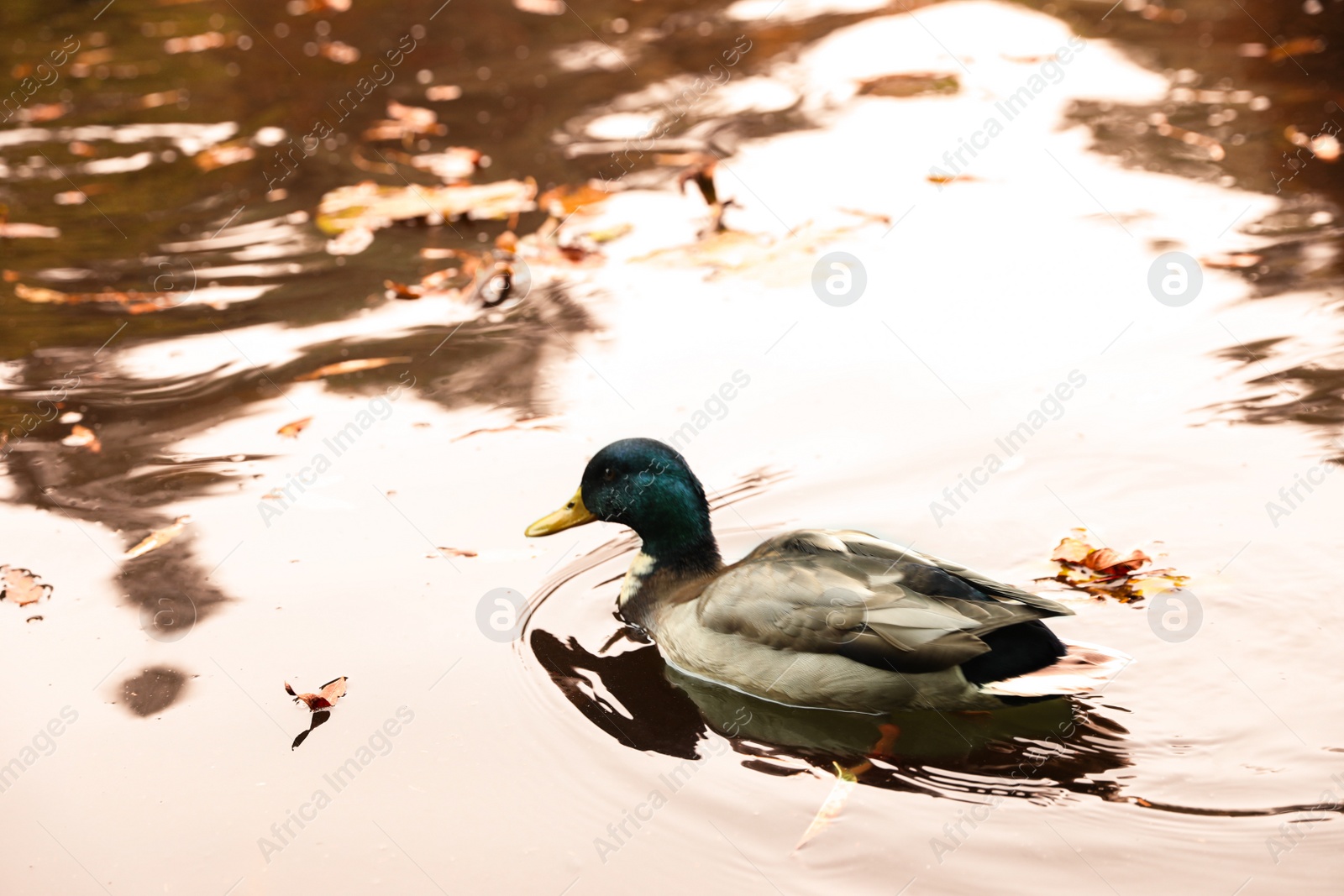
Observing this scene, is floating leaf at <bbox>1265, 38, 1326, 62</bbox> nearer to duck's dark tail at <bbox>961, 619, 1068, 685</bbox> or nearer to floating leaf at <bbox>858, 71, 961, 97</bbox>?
floating leaf at <bbox>858, 71, 961, 97</bbox>

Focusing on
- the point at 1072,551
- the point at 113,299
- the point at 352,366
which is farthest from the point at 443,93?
the point at 1072,551

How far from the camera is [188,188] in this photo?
8547 millimetres

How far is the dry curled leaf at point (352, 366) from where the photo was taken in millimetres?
6543

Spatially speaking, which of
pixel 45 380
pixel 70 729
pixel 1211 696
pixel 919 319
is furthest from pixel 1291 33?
pixel 70 729

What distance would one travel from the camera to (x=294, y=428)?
6.15 m

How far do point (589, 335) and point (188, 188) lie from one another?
133 inches

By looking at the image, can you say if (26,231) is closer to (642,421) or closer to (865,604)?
(642,421)

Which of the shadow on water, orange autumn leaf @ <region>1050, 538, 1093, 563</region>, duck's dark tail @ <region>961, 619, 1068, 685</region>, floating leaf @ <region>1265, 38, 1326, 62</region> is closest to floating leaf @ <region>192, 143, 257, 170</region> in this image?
the shadow on water

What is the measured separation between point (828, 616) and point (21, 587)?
3.14 meters

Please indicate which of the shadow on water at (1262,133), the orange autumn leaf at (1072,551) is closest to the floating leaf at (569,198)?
the shadow on water at (1262,133)

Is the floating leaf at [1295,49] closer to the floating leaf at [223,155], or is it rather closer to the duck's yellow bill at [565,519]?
the duck's yellow bill at [565,519]

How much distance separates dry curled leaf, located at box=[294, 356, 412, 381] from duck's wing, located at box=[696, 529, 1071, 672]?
2682 mm

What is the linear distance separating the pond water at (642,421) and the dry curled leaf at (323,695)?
1.7 inches

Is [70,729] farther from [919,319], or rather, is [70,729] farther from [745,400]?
[919,319]
